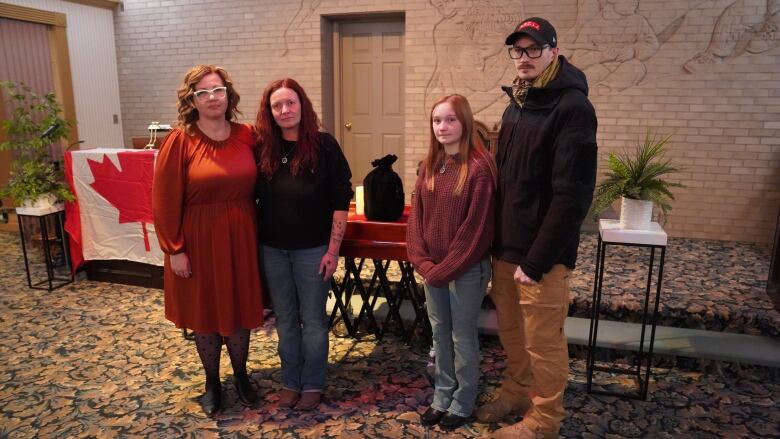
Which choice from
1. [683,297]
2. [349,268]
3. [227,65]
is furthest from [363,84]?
[683,297]

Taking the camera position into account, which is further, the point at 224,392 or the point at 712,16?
the point at 712,16

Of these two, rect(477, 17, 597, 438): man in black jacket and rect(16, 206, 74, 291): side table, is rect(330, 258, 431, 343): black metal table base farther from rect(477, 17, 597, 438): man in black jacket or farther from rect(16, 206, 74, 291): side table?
rect(16, 206, 74, 291): side table

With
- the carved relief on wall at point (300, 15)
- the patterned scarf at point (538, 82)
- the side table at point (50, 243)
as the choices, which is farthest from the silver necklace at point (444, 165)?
the carved relief on wall at point (300, 15)

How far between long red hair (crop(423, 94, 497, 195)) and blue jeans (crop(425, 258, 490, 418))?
365mm

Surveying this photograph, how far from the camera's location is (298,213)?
2.23m

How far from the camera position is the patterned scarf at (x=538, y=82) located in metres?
1.87

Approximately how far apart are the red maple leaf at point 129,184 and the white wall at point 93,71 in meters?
3.12

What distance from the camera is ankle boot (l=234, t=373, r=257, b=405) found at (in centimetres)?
253

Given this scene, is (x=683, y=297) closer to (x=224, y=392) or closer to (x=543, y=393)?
(x=543, y=393)

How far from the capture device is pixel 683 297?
3324 millimetres

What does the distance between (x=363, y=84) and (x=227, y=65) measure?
164 centimetres

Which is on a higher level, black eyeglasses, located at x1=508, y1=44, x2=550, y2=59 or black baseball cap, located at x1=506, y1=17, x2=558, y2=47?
black baseball cap, located at x1=506, y1=17, x2=558, y2=47

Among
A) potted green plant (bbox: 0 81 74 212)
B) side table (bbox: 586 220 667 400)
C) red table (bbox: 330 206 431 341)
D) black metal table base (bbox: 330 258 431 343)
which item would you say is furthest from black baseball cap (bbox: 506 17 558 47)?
potted green plant (bbox: 0 81 74 212)

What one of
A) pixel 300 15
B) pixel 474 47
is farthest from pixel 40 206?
pixel 474 47
